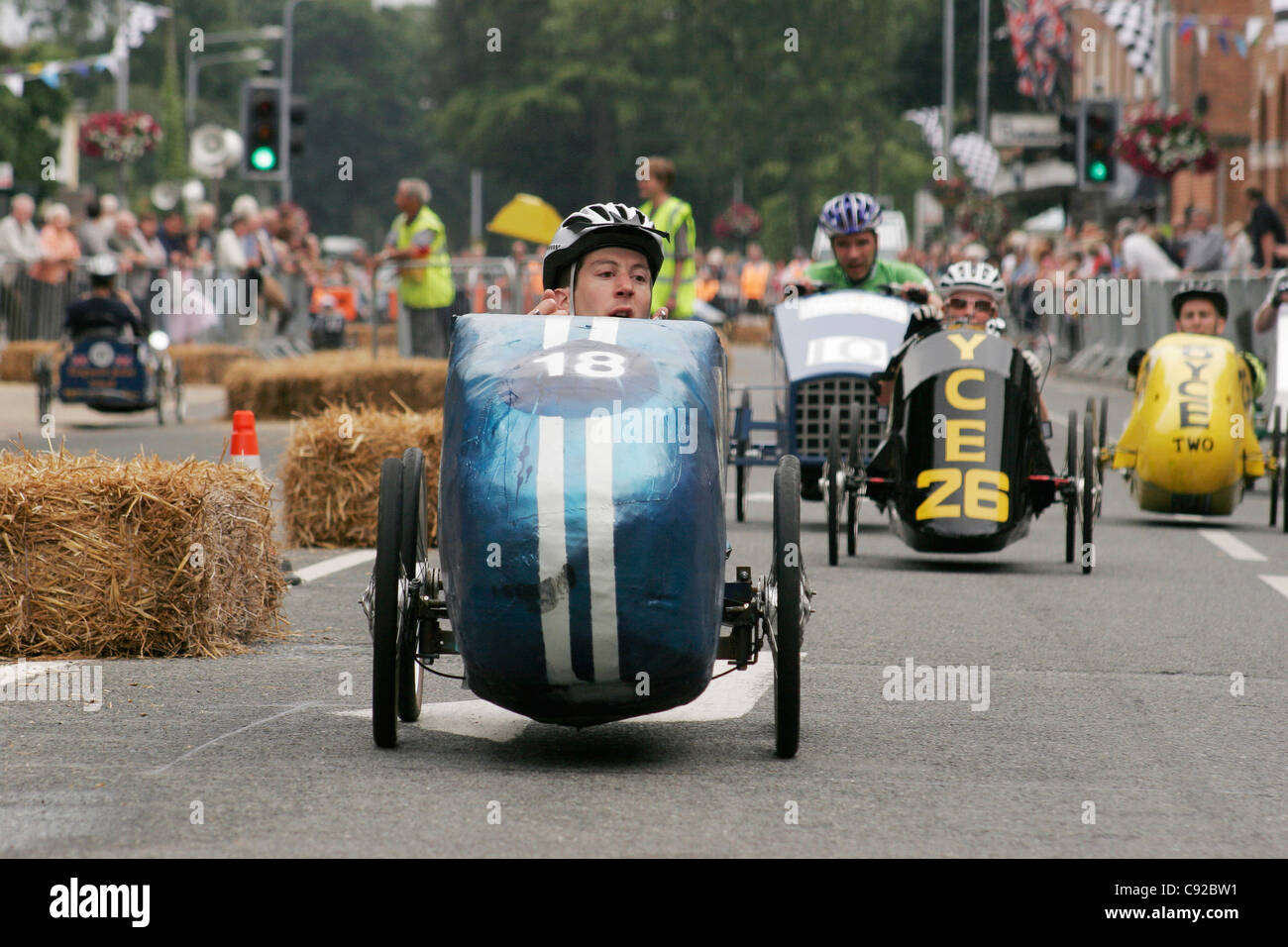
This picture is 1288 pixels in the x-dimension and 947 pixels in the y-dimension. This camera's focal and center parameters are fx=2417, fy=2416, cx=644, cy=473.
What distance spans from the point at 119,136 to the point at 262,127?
21963mm

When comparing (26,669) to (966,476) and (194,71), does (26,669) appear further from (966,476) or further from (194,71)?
(194,71)

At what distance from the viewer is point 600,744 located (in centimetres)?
648

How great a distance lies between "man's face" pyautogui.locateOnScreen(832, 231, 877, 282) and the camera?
13.5 m

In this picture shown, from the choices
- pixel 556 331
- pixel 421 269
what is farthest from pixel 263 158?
pixel 556 331

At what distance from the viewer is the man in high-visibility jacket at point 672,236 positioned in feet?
48.4

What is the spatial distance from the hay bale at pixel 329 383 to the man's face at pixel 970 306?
9691 mm

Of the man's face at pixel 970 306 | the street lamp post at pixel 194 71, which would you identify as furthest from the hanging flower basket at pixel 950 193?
the man's face at pixel 970 306

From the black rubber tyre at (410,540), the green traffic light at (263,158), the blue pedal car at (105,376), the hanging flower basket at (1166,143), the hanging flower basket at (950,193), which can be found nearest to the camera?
the black rubber tyre at (410,540)

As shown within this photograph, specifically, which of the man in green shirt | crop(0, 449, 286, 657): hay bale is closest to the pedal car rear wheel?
the man in green shirt

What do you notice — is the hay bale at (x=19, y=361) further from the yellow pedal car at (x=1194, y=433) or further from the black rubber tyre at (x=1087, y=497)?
the black rubber tyre at (x=1087, y=497)

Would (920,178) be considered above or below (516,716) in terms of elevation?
above
